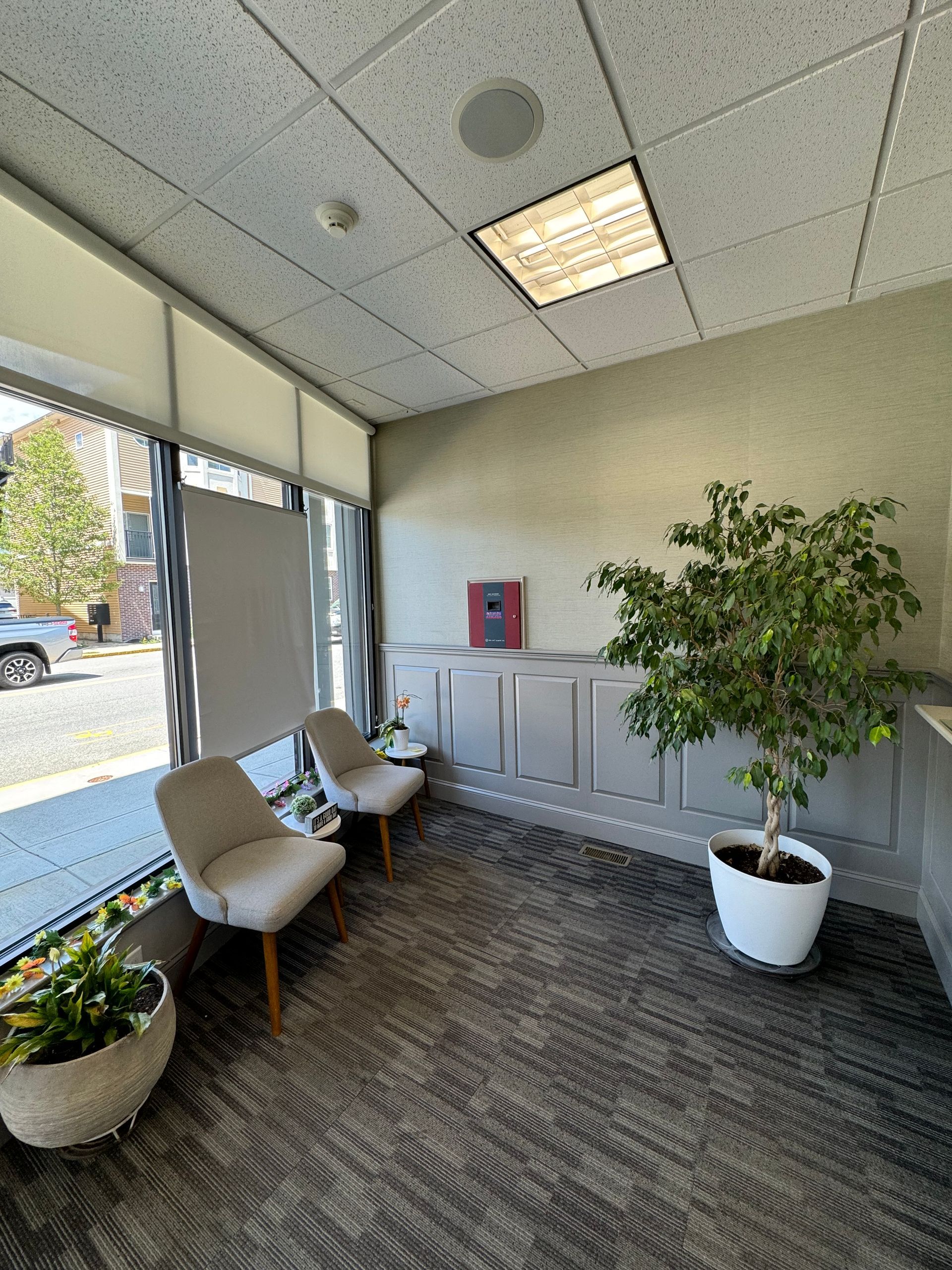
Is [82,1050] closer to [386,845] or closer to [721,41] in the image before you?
[386,845]

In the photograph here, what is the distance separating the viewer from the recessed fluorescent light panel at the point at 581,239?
167cm

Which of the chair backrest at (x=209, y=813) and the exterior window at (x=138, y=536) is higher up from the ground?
the exterior window at (x=138, y=536)

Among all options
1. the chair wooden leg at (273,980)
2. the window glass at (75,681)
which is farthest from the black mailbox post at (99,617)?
the chair wooden leg at (273,980)

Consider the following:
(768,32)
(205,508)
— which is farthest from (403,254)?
(205,508)

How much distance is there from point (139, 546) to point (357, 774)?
172 centimetres

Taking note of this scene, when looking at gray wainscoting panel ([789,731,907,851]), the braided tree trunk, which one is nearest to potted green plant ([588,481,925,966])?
the braided tree trunk

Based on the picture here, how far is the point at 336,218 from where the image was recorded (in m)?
1.67

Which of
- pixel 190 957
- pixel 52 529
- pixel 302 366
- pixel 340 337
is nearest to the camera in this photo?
pixel 52 529

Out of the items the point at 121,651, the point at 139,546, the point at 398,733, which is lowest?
the point at 398,733

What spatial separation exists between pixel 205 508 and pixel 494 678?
6.92 feet

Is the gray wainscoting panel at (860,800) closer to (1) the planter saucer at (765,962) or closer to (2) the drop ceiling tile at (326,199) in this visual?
(1) the planter saucer at (765,962)

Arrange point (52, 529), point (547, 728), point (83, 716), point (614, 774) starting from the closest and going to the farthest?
point (52, 529), point (83, 716), point (614, 774), point (547, 728)

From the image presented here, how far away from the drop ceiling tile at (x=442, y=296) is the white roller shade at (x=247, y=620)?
1254 mm

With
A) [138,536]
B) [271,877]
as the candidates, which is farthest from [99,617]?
[271,877]
